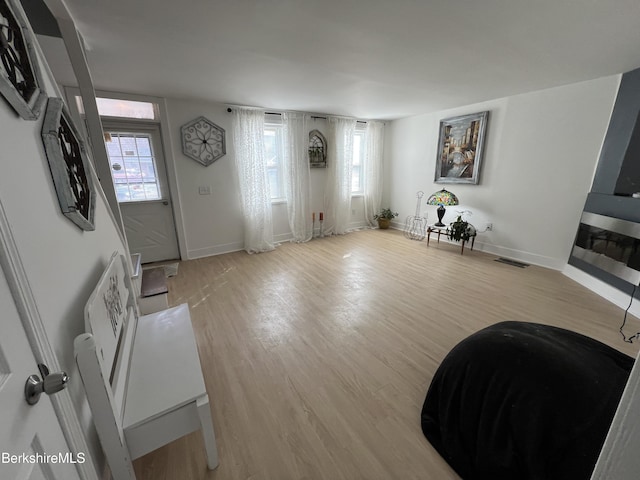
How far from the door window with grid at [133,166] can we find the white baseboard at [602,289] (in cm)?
568

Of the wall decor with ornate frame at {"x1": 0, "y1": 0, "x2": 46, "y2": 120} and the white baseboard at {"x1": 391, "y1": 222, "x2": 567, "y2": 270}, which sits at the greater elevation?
the wall decor with ornate frame at {"x1": 0, "y1": 0, "x2": 46, "y2": 120}

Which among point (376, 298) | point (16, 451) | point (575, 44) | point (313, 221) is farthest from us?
point (313, 221)

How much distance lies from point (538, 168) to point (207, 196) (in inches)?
186

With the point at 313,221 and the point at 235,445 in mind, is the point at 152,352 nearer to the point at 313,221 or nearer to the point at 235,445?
the point at 235,445

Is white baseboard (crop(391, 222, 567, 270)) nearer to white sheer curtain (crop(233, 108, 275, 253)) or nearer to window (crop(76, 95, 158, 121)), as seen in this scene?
white sheer curtain (crop(233, 108, 275, 253))

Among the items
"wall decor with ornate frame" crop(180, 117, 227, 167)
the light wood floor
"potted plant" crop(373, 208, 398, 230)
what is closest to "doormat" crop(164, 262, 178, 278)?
the light wood floor

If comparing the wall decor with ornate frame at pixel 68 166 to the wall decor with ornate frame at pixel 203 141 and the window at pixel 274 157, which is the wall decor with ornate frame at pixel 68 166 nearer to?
the wall decor with ornate frame at pixel 203 141

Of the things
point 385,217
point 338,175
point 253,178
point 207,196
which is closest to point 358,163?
point 338,175

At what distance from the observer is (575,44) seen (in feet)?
6.80

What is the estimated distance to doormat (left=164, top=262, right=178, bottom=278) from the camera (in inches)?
137

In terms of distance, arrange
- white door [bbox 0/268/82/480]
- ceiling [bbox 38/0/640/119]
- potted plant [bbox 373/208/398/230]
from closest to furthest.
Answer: white door [bbox 0/268/82/480] → ceiling [bbox 38/0/640/119] → potted plant [bbox 373/208/398/230]

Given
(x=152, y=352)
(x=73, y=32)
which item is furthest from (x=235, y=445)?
(x=73, y=32)

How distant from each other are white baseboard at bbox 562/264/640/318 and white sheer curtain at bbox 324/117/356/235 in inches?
138

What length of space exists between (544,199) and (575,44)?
197cm
